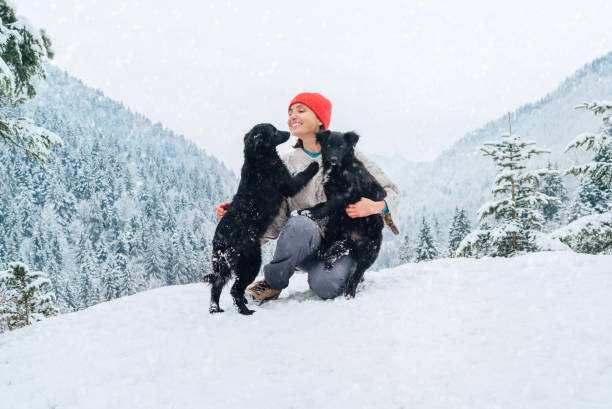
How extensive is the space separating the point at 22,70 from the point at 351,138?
14.6 ft

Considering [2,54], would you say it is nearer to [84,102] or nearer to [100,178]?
[100,178]

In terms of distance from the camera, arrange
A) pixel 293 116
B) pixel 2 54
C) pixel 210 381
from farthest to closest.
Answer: pixel 2 54 < pixel 293 116 < pixel 210 381

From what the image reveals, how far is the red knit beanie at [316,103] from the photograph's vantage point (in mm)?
3498

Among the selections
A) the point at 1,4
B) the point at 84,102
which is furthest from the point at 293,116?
the point at 84,102

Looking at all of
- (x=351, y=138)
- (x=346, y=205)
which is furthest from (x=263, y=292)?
(x=351, y=138)

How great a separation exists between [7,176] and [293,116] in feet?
350

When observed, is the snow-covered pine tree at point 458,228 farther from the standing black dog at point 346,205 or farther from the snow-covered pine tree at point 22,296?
the standing black dog at point 346,205

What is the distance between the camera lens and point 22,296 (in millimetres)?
9656

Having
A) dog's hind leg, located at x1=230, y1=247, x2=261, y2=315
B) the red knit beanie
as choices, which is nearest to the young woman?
the red knit beanie

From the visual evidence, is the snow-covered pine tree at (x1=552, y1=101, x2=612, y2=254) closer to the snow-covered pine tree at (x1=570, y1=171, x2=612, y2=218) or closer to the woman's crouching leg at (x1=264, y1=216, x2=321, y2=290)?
the woman's crouching leg at (x1=264, y1=216, x2=321, y2=290)

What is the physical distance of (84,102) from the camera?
569 ft

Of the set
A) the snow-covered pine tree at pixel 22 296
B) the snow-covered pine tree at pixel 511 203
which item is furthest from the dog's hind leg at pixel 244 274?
the snow-covered pine tree at pixel 22 296

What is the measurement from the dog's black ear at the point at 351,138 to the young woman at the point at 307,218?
0.31 m

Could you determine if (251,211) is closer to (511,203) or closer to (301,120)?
(301,120)
